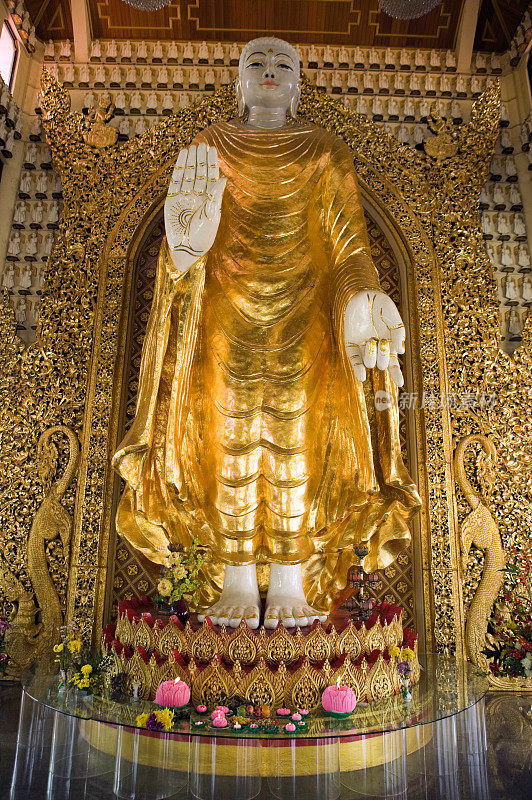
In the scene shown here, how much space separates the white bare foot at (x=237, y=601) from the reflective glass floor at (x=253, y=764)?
614mm

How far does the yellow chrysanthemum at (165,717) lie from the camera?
90.1 inches

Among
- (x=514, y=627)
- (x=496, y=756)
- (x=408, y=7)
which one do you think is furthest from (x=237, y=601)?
(x=408, y=7)

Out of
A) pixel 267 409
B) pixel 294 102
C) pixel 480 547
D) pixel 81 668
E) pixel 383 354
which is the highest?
pixel 294 102

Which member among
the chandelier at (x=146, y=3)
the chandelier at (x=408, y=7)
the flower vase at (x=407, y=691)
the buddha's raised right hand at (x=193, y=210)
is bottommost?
the flower vase at (x=407, y=691)

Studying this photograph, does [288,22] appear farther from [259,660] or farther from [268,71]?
[259,660]

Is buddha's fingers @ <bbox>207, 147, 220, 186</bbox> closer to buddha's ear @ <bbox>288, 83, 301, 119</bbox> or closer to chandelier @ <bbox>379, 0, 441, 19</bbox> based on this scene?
buddha's ear @ <bbox>288, 83, 301, 119</bbox>

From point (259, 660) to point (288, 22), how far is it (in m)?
4.66

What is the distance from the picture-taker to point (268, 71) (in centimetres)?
373

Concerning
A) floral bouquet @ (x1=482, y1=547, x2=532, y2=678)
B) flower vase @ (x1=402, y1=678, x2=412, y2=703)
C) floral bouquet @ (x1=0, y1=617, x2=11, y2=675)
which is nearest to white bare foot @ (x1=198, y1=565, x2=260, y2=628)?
flower vase @ (x1=402, y1=678, x2=412, y2=703)

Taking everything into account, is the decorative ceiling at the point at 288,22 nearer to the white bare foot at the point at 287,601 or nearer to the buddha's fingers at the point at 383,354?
the buddha's fingers at the point at 383,354

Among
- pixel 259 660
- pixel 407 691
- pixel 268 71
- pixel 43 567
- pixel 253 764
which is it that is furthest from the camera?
pixel 43 567

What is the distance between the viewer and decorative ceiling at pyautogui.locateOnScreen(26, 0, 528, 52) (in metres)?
5.07

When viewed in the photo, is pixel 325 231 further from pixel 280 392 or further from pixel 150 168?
pixel 150 168

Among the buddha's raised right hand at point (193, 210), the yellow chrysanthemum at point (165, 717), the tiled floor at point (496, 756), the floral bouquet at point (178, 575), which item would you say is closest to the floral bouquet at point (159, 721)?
the yellow chrysanthemum at point (165, 717)
